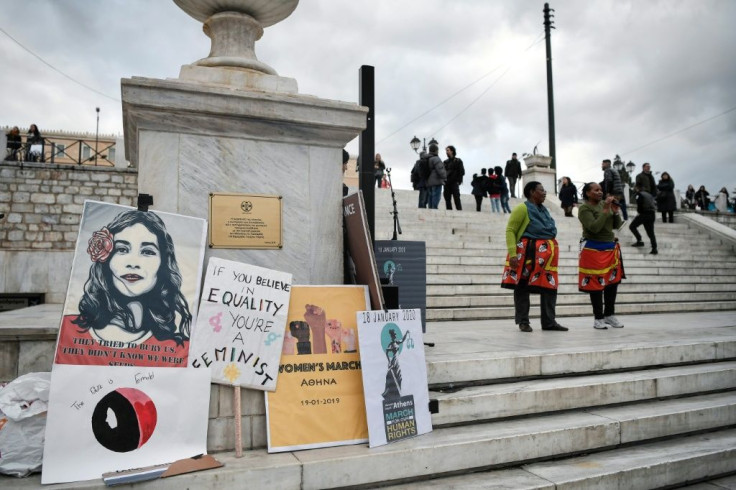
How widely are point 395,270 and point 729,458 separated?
308cm

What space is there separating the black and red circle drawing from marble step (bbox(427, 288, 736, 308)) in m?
5.52

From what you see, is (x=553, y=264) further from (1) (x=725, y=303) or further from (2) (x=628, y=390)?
(1) (x=725, y=303)

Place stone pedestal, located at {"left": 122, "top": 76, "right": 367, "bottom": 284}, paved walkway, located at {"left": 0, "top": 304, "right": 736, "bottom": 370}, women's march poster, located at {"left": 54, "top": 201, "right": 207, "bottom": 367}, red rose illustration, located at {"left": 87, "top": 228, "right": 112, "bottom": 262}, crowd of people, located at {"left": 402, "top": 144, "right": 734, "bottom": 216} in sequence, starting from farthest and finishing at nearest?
crowd of people, located at {"left": 402, "top": 144, "right": 734, "bottom": 216}
paved walkway, located at {"left": 0, "top": 304, "right": 736, "bottom": 370}
stone pedestal, located at {"left": 122, "top": 76, "right": 367, "bottom": 284}
red rose illustration, located at {"left": 87, "top": 228, "right": 112, "bottom": 262}
women's march poster, located at {"left": 54, "top": 201, "right": 207, "bottom": 367}

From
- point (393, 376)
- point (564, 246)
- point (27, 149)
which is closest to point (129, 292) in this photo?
point (393, 376)

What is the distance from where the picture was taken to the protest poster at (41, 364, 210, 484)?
254cm

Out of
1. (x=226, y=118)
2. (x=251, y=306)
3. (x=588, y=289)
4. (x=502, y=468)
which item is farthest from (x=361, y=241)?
(x=588, y=289)

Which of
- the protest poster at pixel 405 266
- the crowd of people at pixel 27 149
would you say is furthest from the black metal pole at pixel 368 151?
the crowd of people at pixel 27 149

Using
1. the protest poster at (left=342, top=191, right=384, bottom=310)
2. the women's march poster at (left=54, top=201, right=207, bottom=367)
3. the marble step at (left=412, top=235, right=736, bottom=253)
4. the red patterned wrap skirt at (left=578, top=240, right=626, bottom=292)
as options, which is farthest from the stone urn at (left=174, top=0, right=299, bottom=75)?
the marble step at (left=412, top=235, right=736, bottom=253)

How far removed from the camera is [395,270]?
5.24 m

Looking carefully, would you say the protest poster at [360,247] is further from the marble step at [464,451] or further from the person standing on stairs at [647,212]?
the person standing on stairs at [647,212]

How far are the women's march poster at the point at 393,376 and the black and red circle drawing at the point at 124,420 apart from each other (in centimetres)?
124

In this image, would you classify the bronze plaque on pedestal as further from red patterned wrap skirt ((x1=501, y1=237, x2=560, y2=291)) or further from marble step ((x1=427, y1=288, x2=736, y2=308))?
marble step ((x1=427, y1=288, x2=736, y2=308))

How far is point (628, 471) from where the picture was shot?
311 centimetres

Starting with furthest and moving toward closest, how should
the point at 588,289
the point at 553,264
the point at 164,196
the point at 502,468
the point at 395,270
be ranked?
the point at 588,289
the point at 553,264
the point at 395,270
the point at 164,196
the point at 502,468
